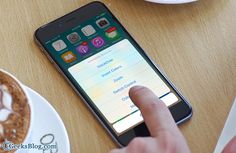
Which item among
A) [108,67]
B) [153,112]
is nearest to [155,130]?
[153,112]

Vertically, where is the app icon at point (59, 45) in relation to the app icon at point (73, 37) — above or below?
above

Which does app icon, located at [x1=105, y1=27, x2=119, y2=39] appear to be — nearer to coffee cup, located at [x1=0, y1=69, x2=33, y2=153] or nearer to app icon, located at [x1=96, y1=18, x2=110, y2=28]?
app icon, located at [x1=96, y1=18, x2=110, y2=28]

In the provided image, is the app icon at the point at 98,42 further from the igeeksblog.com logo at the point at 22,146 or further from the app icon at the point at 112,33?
the igeeksblog.com logo at the point at 22,146

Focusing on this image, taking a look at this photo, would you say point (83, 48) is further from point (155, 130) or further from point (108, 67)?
point (155, 130)

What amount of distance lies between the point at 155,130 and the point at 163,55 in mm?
147

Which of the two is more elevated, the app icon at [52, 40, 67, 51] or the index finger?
the app icon at [52, 40, 67, 51]

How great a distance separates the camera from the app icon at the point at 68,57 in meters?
0.60

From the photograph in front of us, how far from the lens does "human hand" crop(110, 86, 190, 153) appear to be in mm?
493

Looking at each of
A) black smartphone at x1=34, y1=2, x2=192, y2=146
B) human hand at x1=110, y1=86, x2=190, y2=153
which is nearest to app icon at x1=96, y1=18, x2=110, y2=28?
black smartphone at x1=34, y1=2, x2=192, y2=146

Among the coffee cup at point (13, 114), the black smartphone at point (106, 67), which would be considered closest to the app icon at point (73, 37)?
the black smartphone at point (106, 67)

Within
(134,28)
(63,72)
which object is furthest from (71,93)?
(134,28)

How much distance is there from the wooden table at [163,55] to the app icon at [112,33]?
0.08 feet

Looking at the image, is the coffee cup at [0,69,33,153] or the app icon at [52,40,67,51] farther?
the app icon at [52,40,67,51]

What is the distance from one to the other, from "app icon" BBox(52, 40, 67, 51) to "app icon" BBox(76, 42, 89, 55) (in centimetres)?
2
